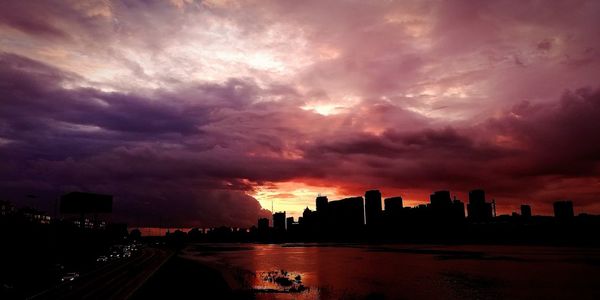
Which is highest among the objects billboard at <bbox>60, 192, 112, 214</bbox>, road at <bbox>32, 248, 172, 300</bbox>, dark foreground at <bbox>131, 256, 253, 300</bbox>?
billboard at <bbox>60, 192, 112, 214</bbox>

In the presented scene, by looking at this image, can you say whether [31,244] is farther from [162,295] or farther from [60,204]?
[162,295]

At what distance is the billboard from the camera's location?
180625 mm

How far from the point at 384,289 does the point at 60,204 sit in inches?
6066

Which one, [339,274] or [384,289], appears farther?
[339,274]

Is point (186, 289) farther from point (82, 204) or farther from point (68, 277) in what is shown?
point (82, 204)

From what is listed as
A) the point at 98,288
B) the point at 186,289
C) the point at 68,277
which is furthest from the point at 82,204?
the point at 98,288

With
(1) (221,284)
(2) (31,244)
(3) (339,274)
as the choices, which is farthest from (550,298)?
(2) (31,244)

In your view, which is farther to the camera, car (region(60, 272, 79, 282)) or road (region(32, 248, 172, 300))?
car (region(60, 272, 79, 282))

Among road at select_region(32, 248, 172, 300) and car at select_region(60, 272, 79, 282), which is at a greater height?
car at select_region(60, 272, 79, 282)

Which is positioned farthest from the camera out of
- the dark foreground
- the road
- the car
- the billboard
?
the billboard

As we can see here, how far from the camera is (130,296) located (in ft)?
202

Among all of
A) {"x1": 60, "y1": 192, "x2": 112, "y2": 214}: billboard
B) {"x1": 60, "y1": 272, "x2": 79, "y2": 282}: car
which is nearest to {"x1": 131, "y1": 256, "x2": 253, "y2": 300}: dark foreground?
{"x1": 60, "y1": 272, "x2": 79, "y2": 282}: car

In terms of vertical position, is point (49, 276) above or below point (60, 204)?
below

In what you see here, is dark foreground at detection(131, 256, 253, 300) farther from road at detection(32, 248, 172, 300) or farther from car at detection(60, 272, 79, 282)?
car at detection(60, 272, 79, 282)
